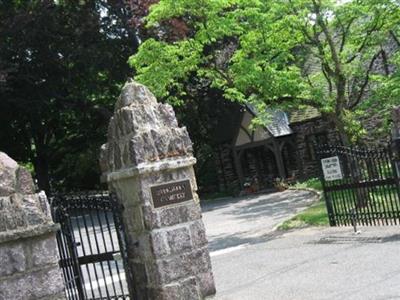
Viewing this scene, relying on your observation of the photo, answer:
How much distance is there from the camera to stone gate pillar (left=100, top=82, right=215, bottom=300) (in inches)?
237

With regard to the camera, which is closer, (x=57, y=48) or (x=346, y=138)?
(x=346, y=138)

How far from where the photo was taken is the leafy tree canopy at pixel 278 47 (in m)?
14.6

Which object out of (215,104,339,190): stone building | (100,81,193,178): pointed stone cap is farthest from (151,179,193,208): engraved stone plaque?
(215,104,339,190): stone building

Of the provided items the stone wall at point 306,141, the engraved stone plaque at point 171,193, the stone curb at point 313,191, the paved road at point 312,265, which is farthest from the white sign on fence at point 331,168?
the stone wall at point 306,141

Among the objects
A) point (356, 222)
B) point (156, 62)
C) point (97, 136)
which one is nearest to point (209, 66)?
point (156, 62)

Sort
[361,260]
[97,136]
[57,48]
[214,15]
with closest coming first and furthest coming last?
[361,260] → [214,15] → [57,48] → [97,136]

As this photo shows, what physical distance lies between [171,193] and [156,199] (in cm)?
20

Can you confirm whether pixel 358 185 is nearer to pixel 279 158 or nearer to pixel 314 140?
pixel 279 158

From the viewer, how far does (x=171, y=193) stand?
6203mm

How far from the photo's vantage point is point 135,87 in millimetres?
6512

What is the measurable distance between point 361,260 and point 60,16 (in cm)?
1984

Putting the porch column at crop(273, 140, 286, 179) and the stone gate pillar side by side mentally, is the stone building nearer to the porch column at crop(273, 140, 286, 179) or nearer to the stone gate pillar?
the porch column at crop(273, 140, 286, 179)

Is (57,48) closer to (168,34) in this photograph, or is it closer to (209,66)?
(168,34)

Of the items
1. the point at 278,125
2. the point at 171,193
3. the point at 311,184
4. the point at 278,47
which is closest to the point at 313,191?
Result: the point at 311,184
